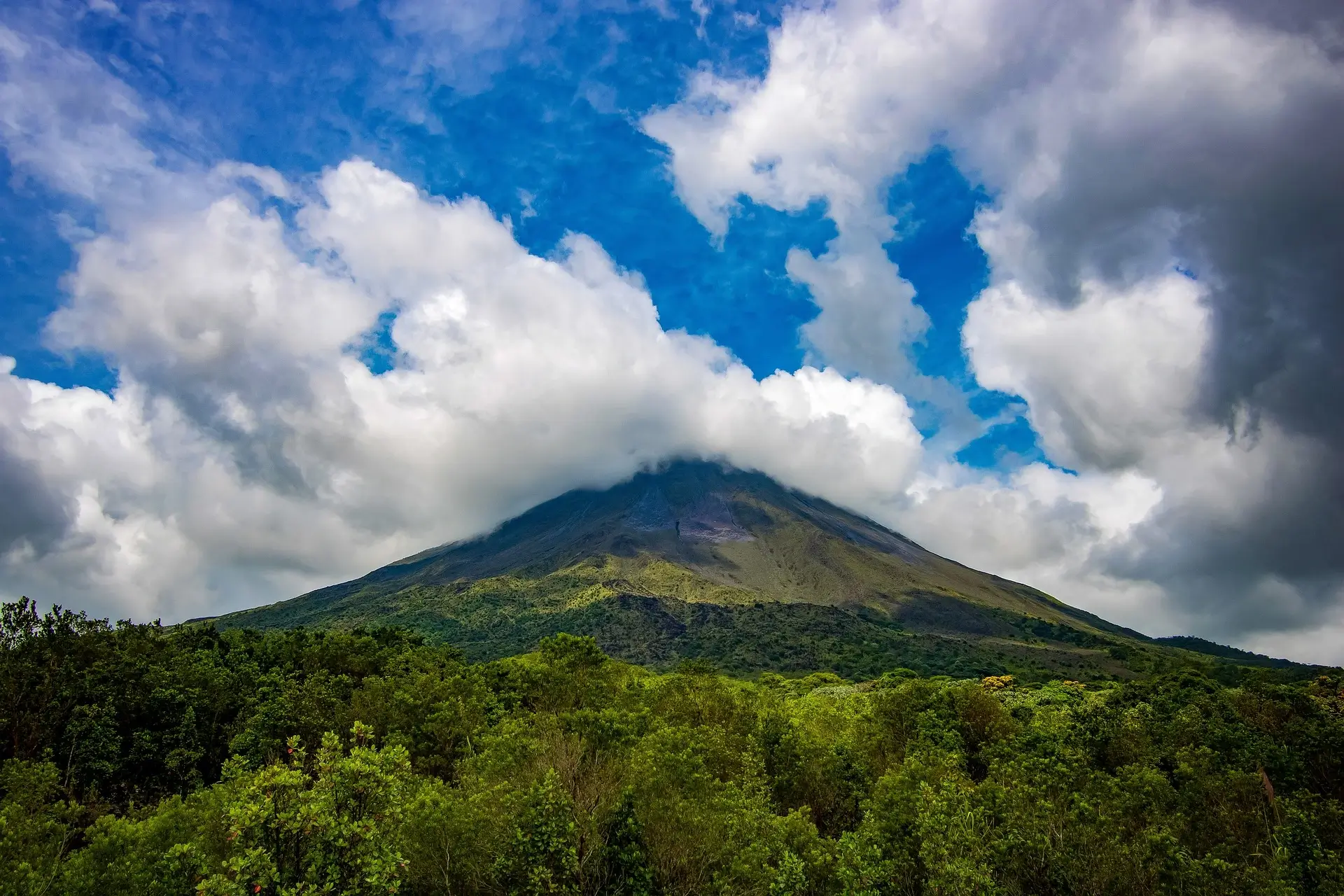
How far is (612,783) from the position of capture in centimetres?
3325

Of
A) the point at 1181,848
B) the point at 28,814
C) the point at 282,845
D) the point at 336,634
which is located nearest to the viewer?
the point at 282,845

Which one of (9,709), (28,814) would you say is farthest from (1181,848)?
(9,709)

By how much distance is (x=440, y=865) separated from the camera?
25.4 m

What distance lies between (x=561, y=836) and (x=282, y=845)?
8600 mm

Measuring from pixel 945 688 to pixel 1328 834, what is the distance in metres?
29.3

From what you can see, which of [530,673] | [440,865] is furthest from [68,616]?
[440,865]

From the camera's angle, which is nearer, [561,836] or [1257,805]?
[561,836]

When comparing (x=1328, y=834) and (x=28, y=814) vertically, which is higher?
(x=1328, y=834)

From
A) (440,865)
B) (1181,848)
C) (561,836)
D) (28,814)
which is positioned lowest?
(28,814)

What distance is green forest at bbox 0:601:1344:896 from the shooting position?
69.9ft

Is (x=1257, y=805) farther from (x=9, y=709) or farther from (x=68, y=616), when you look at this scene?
(x=68, y=616)

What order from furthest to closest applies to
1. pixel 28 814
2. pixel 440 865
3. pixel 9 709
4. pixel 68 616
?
pixel 68 616
pixel 9 709
pixel 28 814
pixel 440 865

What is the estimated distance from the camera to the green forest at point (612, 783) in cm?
2131

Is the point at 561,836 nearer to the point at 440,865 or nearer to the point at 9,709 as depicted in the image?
the point at 440,865
